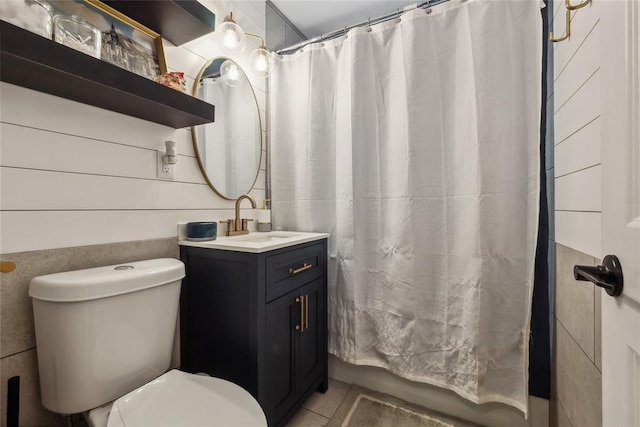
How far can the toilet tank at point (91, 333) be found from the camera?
0.79 metres

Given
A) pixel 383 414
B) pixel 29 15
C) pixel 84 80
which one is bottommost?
pixel 383 414

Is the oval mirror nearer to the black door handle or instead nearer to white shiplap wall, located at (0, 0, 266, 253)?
white shiplap wall, located at (0, 0, 266, 253)

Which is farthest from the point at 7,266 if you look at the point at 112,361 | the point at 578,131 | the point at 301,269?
the point at 578,131

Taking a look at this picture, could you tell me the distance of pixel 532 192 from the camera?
115cm

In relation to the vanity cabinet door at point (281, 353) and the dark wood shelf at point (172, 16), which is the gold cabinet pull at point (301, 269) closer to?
the vanity cabinet door at point (281, 353)

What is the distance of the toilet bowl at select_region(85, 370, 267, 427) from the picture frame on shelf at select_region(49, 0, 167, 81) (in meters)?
1.12

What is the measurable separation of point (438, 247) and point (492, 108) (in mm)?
672

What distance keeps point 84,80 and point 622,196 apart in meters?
1.30

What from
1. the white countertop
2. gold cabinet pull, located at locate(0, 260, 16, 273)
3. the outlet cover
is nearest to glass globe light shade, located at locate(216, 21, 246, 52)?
the outlet cover

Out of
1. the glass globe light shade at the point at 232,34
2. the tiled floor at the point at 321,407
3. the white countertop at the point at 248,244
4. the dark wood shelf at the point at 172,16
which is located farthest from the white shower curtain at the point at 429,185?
the dark wood shelf at the point at 172,16

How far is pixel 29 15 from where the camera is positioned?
76cm

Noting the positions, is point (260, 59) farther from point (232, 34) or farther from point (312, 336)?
point (312, 336)

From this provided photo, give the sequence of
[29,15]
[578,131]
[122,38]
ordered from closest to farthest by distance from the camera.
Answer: [29,15] < [578,131] < [122,38]

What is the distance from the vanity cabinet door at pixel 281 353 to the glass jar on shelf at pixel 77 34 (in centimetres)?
111
